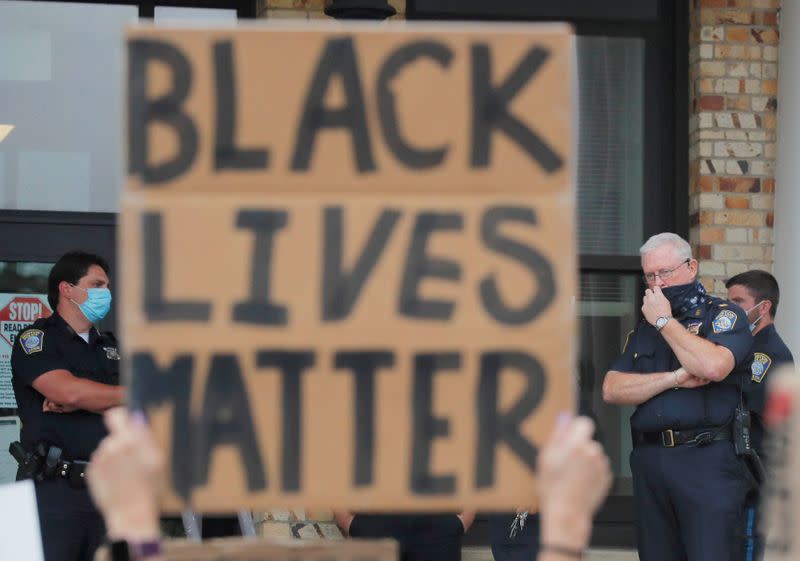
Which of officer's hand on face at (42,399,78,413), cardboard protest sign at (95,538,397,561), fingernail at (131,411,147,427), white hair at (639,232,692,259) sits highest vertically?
white hair at (639,232,692,259)

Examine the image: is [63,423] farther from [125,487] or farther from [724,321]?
[125,487]

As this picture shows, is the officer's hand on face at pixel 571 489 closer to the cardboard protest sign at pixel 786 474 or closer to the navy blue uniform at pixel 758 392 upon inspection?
the cardboard protest sign at pixel 786 474

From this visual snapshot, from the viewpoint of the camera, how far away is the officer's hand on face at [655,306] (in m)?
6.29

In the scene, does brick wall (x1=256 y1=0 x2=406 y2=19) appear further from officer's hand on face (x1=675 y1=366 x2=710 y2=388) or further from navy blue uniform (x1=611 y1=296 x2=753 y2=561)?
officer's hand on face (x1=675 y1=366 x2=710 y2=388)

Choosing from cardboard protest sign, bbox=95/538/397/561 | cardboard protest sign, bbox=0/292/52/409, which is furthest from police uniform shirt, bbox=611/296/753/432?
cardboard protest sign, bbox=95/538/397/561

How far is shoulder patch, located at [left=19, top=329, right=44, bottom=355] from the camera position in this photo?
6.48 metres

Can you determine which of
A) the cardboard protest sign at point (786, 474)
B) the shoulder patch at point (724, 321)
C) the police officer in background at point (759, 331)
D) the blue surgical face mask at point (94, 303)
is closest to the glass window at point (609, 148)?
the police officer in background at point (759, 331)

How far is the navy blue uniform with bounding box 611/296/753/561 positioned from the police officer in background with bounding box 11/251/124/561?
2.15 metres

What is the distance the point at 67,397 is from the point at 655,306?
7.76ft

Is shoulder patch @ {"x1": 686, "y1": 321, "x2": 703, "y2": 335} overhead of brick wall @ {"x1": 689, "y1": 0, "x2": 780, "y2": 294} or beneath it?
beneath

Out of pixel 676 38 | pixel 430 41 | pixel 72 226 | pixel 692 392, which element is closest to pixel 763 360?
pixel 692 392

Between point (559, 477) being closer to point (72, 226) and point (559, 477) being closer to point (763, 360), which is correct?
point (763, 360)

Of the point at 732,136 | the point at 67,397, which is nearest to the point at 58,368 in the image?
the point at 67,397

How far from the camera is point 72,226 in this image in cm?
762
